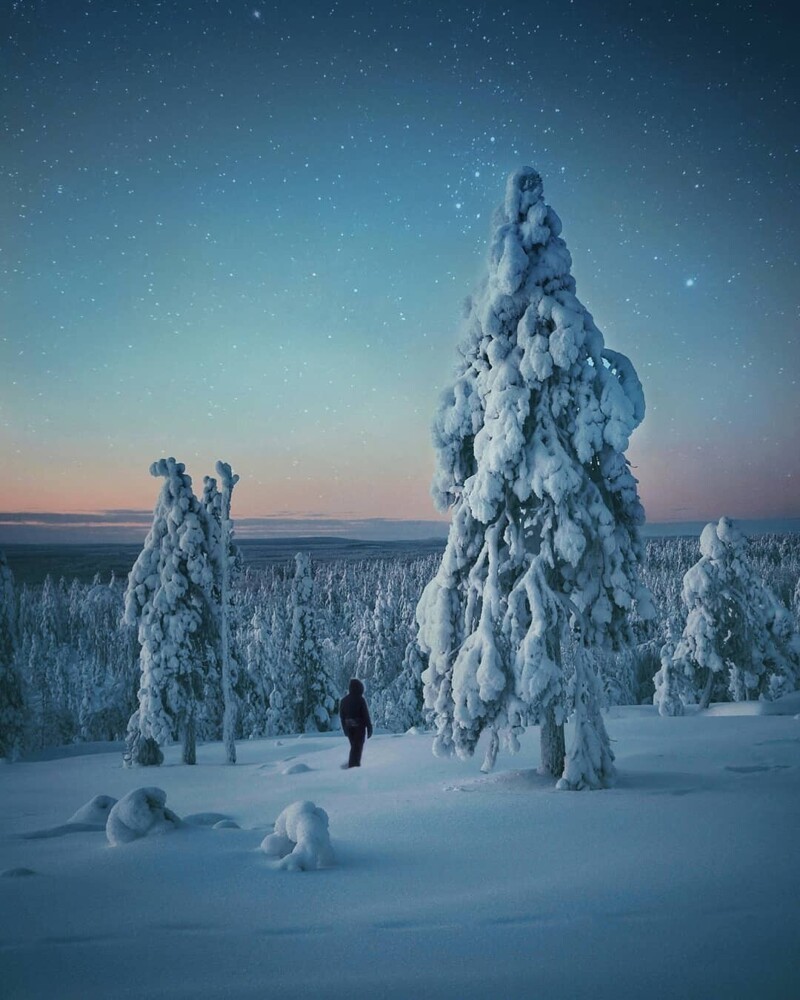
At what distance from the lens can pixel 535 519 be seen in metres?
11.9

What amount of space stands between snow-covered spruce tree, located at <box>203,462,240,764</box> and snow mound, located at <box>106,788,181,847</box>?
54.5ft

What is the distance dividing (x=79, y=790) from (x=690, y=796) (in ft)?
47.5

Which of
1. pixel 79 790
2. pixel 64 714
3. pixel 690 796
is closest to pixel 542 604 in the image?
pixel 690 796

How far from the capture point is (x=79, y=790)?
54.7 feet

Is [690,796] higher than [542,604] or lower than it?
lower

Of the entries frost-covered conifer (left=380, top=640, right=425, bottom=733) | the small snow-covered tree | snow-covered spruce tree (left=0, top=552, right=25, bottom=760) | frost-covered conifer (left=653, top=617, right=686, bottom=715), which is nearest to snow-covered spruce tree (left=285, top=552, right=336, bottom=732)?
frost-covered conifer (left=380, top=640, right=425, bottom=733)

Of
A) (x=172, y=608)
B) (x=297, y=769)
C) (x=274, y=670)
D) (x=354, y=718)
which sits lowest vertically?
(x=274, y=670)

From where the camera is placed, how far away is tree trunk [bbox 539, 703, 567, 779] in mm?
11805

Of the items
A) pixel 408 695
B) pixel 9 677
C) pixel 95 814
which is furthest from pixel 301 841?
pixel 408 695

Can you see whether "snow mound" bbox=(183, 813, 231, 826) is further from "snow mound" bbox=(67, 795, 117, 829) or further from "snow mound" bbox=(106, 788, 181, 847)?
"snow mound" bbox=(106, 788, 181, 847)

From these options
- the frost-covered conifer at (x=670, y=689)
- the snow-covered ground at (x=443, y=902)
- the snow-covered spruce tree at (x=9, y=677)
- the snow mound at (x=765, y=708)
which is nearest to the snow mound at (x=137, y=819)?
the snow-covered ground at (x=443, y=902)

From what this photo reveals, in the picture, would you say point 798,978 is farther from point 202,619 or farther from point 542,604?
point 202,619

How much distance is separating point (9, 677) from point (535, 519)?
30720 mm

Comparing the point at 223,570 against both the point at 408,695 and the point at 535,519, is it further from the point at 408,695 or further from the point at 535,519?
the point at 408,695
